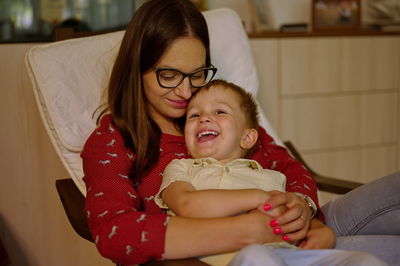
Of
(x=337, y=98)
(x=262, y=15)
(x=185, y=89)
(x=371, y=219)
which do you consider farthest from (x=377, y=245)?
(x=262, y=15)

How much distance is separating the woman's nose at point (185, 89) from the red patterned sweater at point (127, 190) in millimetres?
135

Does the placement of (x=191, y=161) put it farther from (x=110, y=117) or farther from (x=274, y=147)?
(x=274, y=147)

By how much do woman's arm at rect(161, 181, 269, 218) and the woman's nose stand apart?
30cm

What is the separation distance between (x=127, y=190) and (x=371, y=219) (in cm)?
62

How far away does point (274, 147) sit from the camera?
1664 mm

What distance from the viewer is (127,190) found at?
1295mm

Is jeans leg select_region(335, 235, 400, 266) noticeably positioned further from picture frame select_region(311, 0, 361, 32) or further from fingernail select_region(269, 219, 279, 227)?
picture frame select_region(311, 0, 361, 32)

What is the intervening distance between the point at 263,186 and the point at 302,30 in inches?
59.3

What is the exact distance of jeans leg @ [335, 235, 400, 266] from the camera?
4.39 ft

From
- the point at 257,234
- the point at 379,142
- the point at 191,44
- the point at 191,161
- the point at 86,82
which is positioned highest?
the point at 191,44

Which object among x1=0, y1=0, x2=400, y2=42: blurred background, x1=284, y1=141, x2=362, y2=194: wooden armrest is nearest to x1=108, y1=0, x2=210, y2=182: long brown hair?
x1=284, y1=141, x2=362, y2=194: wooden armrest

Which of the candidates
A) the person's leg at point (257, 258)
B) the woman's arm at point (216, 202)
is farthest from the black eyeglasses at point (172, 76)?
the person's leg at point (257, 258)

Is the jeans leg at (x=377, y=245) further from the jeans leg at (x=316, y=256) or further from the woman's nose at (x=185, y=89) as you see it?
the woman's nose at (x=185, y=89)

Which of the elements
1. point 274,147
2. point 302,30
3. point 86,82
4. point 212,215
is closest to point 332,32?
point 302,30
